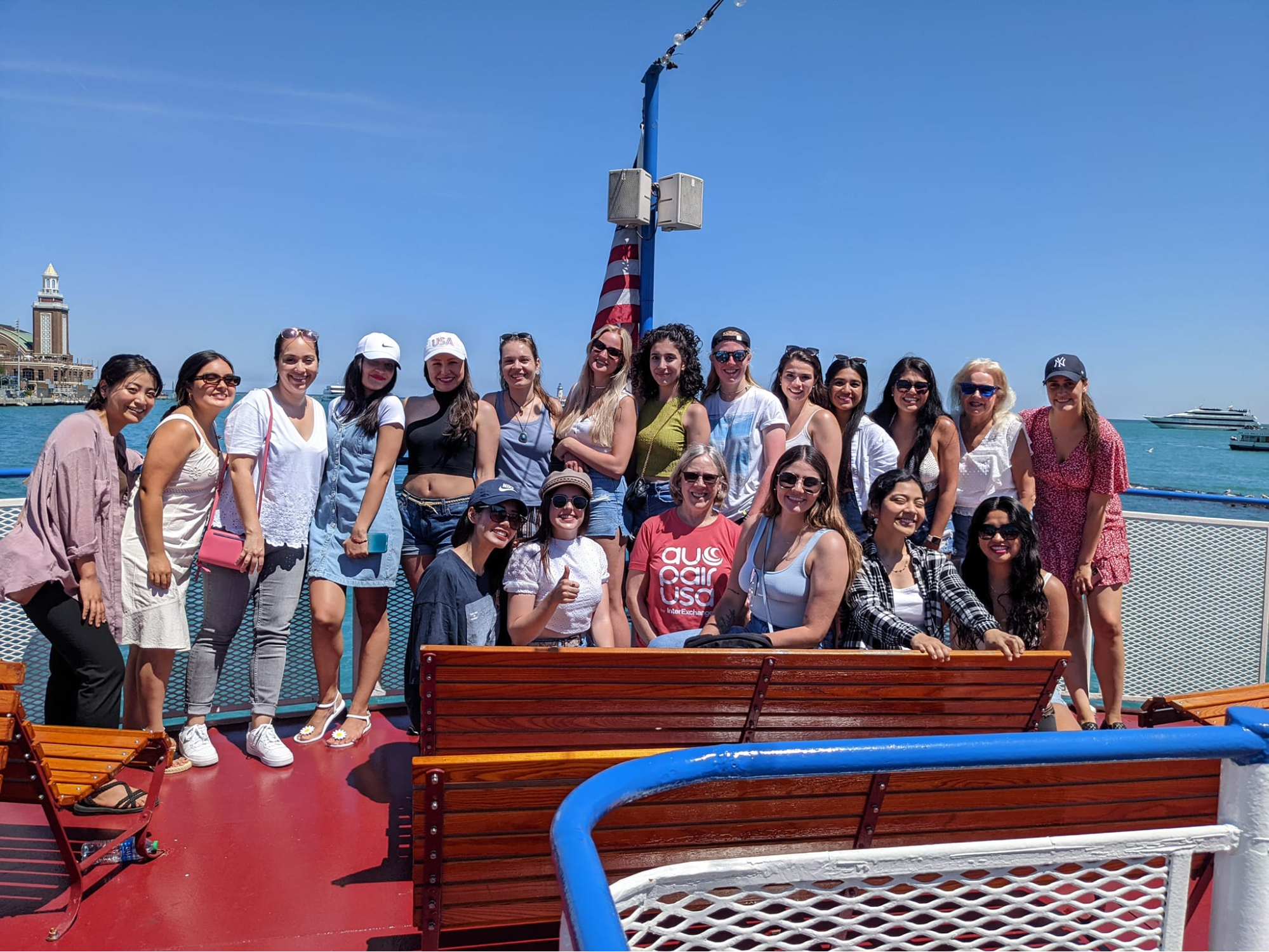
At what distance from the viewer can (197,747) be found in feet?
13.7

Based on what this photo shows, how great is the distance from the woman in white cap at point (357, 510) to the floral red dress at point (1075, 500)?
10.4ft

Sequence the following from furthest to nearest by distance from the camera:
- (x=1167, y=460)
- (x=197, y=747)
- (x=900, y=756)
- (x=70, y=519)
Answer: (x=1167, y=460), (x=197, y=747), (x=70, y=519), (x=900, y=756)

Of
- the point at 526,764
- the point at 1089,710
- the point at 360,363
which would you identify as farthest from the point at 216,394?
the point at 1089,710

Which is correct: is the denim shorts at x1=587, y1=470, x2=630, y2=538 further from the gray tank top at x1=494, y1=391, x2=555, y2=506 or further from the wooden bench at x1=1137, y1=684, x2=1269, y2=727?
the wooden bench at x1=1137, y1=684, x2=1269, y2=727

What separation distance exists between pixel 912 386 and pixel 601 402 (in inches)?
62.2

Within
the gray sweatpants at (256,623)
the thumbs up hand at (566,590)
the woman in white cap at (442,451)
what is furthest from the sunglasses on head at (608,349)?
the gray sweatpants at (256,623)

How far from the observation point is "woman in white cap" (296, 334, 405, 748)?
433 cm

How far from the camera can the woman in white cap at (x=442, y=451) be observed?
4371mm

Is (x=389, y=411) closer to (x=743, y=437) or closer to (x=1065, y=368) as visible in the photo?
(x=743, y=437)

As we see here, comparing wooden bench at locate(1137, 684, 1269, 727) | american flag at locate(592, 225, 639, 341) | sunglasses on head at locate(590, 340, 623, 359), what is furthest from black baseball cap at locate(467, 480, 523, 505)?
wooden bench at locate(1137, 684, 1269, 727)

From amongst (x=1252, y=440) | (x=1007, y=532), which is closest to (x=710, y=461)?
(x=1007, y=532)

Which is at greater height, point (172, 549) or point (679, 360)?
point (679, 360)

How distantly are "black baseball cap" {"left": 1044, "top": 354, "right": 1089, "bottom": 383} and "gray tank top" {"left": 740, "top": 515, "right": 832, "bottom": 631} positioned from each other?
166 cm

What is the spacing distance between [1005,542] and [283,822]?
3.06 metres
